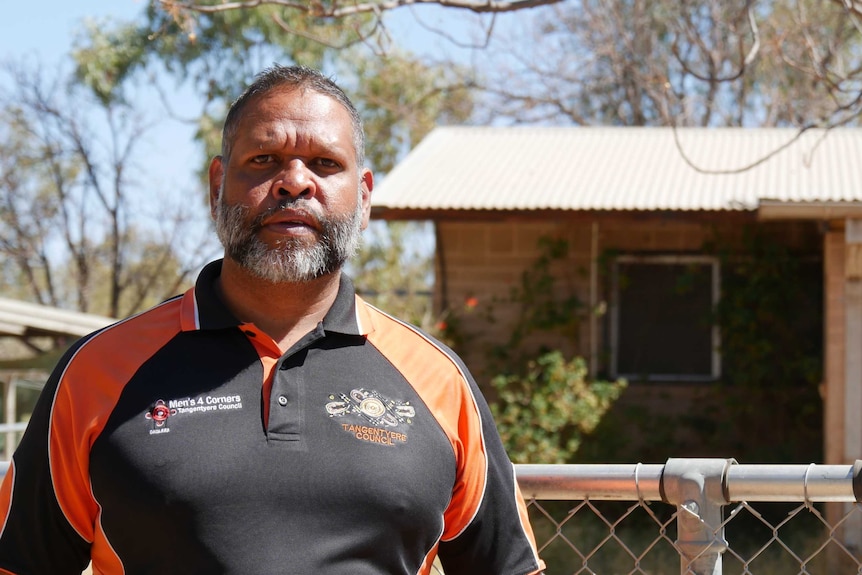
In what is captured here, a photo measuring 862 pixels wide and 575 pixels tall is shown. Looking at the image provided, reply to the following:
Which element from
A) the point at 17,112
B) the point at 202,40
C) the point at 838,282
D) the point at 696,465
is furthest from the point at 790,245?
the point at 17,112

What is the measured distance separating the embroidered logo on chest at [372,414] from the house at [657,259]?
298 inches

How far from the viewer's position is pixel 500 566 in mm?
2234

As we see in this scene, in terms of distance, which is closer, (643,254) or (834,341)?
(834,341)

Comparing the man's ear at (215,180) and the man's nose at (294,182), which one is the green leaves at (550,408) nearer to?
the man's ear at (215,180)

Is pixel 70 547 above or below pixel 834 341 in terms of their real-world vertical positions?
above

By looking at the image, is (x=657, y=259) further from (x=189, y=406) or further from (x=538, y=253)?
(x=189, y=406)

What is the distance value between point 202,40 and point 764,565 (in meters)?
14.7

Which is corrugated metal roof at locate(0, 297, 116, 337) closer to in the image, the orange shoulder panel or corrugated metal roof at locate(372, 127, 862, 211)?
corrugated metal roof at locate(372, 127, 862, 211)

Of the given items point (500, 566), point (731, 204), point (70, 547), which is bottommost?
point (731, 204)

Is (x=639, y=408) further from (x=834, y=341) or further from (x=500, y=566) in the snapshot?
(x=500, y=566)

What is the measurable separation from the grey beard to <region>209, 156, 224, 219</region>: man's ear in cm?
11

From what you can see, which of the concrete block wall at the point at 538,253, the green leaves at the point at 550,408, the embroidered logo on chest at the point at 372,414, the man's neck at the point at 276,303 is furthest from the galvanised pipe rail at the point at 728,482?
the concrete block wall at the point at 538,253

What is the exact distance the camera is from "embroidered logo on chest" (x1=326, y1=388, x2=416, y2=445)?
83.7 inches

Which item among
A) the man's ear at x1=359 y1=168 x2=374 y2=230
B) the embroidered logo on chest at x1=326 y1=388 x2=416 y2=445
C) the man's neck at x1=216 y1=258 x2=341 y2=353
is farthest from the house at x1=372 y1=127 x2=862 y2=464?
the embroidered logo on chest at x1=326 y1=388 x2=416 y2=445
